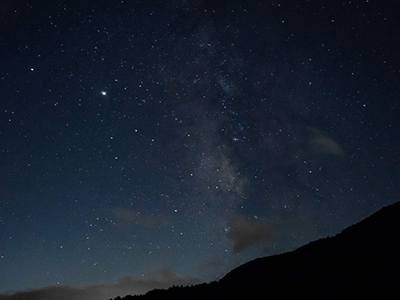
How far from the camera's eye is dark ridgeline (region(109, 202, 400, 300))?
2619cm

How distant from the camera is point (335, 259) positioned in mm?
34031

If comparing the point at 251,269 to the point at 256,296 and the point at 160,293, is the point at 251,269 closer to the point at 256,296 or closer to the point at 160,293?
the point at 256,296

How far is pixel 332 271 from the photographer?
31703mm

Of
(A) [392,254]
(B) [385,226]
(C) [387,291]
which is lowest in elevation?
(C) [387,291]

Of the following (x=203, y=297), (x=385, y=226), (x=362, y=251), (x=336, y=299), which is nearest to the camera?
(x=336, y=299)

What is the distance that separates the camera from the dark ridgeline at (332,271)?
2619 cm

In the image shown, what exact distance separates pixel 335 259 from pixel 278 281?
7.53 m

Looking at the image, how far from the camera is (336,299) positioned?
25922 millimetres

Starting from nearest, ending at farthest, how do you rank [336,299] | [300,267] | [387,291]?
1. [387,291]
2. [336,299]
3. [300,267]

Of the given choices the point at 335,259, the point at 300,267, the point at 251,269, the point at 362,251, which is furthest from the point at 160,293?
the point at 362,251

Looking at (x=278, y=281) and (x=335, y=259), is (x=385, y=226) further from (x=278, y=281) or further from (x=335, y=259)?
(x=278, y=281)

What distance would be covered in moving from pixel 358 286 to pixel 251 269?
63.2 ft

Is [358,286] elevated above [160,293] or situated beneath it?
situated beneath

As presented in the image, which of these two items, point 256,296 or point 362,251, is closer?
point 362,251
